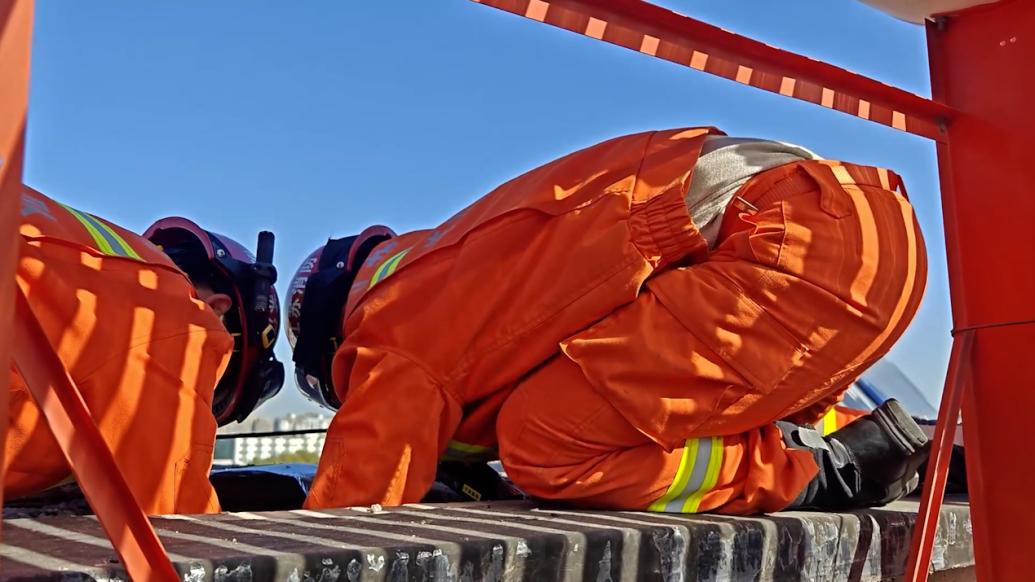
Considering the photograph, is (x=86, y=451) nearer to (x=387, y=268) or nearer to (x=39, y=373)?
(x=39, y=373)

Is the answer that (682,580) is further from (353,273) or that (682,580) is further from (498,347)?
(353,273)

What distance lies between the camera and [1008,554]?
186 cm

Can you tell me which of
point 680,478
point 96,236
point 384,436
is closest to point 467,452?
point 384,436

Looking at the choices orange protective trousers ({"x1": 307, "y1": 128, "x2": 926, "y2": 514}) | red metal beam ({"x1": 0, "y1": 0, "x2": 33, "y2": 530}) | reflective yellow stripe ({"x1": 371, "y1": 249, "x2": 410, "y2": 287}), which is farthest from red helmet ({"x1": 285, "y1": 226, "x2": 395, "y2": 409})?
red metal beam ({"x1": 0, "y1": 0, "x2": 33, "y2": 530})

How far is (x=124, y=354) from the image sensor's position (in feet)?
6.80

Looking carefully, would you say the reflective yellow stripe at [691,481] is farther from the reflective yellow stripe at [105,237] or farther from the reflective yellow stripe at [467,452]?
the reflective yellow stripe at [105,237]

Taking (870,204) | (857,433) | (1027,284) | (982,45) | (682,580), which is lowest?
(682,580)

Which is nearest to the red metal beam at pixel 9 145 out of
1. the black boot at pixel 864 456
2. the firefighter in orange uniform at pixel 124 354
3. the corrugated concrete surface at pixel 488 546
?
the corrugated concrete surface at pixel 488 546

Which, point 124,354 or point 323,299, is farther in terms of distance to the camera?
point 323,299

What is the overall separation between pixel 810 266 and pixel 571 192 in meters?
0.55

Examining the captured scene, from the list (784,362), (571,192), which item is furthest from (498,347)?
(784,362)

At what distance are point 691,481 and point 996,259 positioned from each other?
74cm

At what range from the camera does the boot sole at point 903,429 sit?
8.05 feet

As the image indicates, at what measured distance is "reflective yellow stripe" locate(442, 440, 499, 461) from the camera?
8.39 ft
